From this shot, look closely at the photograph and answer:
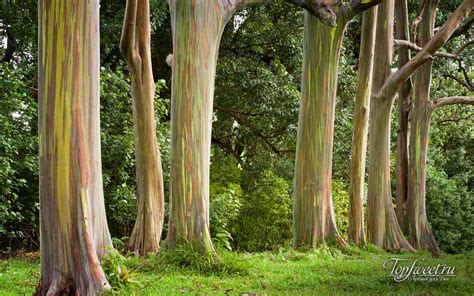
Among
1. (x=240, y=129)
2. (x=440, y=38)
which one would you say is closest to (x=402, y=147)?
(x=440, y=38)

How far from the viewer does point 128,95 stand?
51.8ft

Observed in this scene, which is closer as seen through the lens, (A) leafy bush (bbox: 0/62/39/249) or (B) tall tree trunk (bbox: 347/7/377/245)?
(A) leafy bush (bbox: 0/62/39/249)

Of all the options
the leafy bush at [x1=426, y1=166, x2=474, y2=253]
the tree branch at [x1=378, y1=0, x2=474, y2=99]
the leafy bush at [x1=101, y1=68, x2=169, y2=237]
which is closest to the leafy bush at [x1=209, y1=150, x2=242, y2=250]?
the leafy bush at [x1=101, y1=68, x2=169, y2=237]

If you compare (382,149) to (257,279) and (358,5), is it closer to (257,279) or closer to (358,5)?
(358,5)

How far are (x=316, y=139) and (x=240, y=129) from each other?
8541 mm

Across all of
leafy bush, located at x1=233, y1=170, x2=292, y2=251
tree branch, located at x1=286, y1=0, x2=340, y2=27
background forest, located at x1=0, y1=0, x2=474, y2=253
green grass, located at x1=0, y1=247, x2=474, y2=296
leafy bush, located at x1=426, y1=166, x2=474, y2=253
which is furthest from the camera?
leafy bush, located at x1=426, y1=166, x2=474, y2=253

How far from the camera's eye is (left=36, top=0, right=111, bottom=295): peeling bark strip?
6059 millimetres

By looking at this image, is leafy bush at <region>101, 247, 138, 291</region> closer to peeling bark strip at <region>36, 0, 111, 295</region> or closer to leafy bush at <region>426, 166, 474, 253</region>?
peeling bark strip at <region>36, 0, 111, 295</region>

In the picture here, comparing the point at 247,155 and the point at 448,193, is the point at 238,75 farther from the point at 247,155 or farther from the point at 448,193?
the point at 448,193

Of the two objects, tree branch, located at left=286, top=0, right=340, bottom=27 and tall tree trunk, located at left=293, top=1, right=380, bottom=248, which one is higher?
tree branch, located at left=286, top=0, right=340, bottom=27

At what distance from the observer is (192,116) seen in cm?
888

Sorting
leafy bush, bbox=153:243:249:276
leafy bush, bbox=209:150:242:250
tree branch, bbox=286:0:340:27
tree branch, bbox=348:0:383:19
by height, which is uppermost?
tree branch, bbox=348:0:383:19

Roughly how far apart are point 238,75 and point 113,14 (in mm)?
4718

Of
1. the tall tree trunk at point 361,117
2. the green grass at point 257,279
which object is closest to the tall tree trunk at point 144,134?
the green grass at point 257,279
